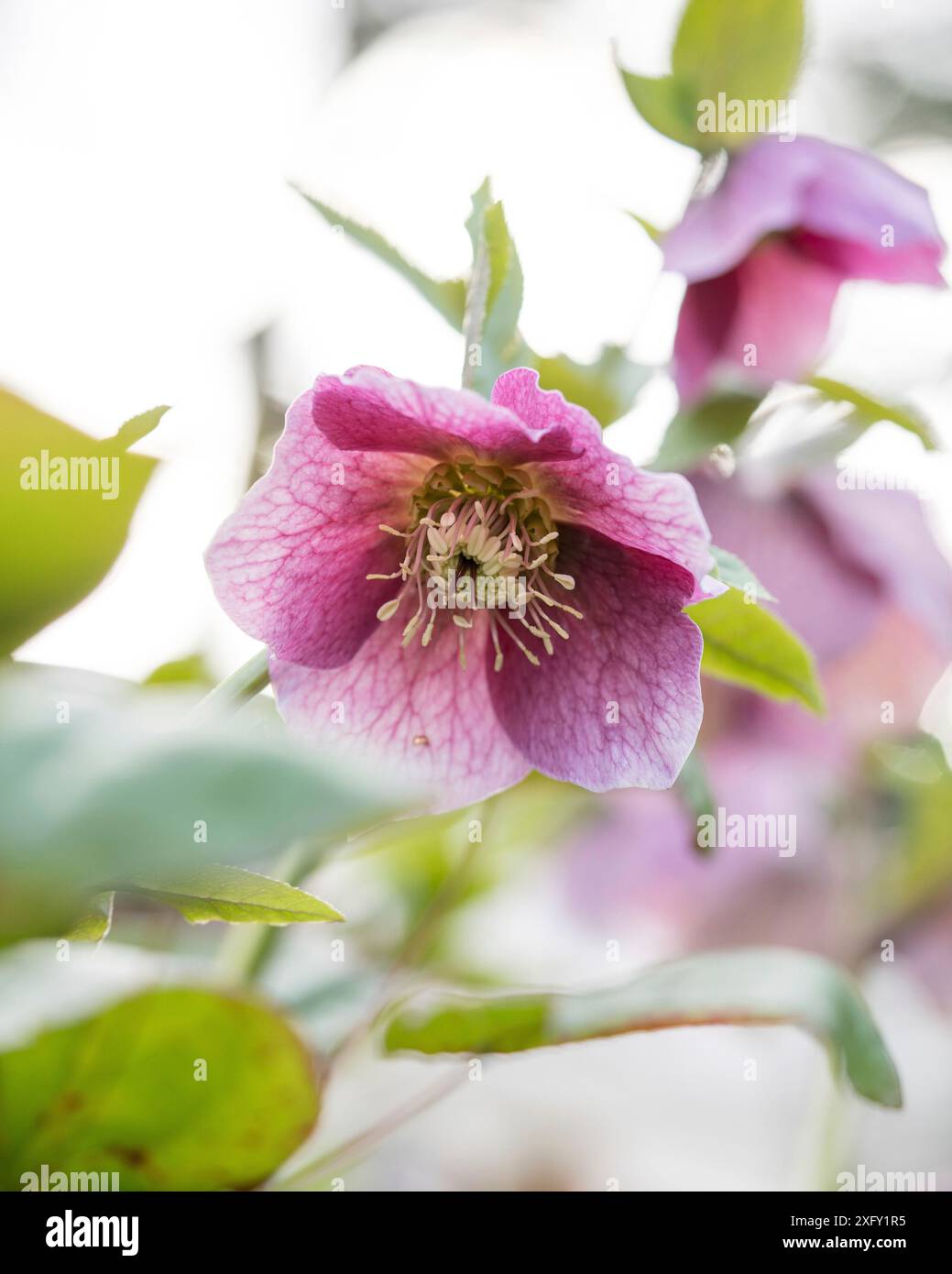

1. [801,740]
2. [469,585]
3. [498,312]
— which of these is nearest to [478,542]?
[469,585]

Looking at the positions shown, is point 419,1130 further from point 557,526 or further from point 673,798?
point 557,526

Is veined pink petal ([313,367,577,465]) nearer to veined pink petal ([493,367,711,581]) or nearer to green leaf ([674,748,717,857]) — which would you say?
veined pink petal ([493,367,711,581])

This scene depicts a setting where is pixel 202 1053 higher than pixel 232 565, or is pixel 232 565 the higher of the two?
pixel 232 565

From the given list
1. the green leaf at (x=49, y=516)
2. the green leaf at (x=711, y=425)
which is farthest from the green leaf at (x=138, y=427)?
the green leaf at (x=711, y=425)

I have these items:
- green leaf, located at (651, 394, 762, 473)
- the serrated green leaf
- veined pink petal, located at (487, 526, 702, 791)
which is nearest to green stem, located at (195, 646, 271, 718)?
veined pink petal, located at (487, 526, 702, 791)

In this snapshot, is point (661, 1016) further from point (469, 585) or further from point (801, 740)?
point (801, 740)

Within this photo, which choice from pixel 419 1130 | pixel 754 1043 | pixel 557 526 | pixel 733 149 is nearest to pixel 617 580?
pixel 557 526

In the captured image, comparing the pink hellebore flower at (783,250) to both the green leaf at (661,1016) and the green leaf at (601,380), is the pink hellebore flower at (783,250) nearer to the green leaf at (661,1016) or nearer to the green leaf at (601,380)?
the green leaf at (601,380)
